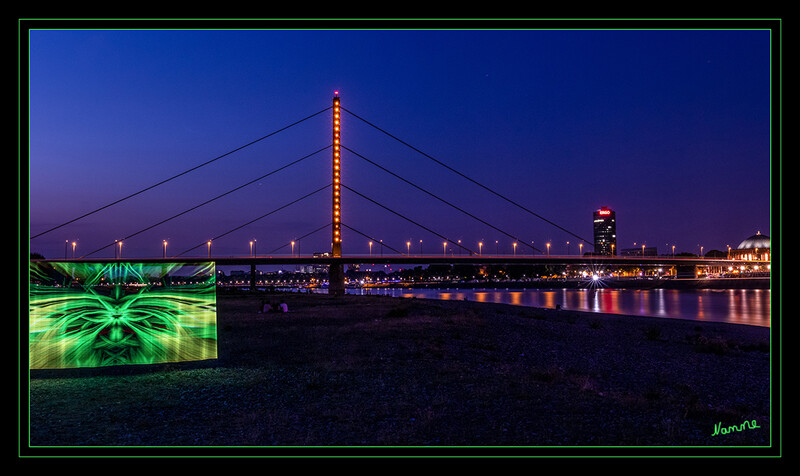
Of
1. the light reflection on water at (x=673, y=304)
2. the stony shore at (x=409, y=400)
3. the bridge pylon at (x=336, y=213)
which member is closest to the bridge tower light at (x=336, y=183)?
the bridge pylon at (x=336, y=213)

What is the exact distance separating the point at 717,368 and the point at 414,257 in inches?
1937

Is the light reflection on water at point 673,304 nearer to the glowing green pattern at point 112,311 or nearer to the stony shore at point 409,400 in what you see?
the stony shore at point 409,400

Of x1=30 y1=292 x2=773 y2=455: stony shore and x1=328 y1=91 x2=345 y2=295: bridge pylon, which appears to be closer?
x1=30 y1=292 x2=773 y2=455: stony shore

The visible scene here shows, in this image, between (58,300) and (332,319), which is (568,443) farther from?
(332,319)

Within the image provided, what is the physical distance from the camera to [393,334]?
15.3 metres

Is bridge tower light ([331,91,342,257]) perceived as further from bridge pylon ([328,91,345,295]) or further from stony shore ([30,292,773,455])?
stony shore ([30,292,773,455])
